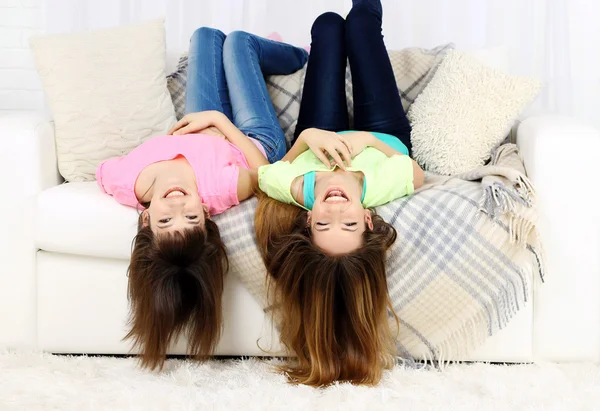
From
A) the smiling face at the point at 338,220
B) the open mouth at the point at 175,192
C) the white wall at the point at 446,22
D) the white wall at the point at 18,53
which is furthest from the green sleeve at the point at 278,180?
the white wall at the point at 18,53

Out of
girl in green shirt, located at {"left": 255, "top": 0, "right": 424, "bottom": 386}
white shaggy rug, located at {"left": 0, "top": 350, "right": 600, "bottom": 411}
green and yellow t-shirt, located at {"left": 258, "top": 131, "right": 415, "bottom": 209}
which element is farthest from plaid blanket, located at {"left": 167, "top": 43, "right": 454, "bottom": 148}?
white shaggy rug, located at {"left": 0, "top": 350, "right": 600, "bottom": 411}

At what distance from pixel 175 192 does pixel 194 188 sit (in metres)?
0.07

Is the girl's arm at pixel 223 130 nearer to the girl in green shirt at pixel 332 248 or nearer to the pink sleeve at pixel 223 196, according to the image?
the girl in green shirt at pixel 332 248

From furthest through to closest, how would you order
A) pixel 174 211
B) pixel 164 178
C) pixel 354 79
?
1. pixel 354 79
2. pixel 164 178
3. pixel 174 211

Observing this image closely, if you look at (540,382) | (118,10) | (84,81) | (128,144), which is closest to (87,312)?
(128,144)

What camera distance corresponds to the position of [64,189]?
1.88 m

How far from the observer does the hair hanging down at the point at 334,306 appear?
1.61 metres

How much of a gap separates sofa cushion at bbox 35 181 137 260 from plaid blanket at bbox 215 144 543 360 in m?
0.25

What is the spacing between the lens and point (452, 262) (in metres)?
1.68

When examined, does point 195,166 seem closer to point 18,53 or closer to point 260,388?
point 260,388

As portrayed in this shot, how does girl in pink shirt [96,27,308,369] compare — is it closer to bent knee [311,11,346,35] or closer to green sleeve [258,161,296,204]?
green sleeve [258,161,296,204]

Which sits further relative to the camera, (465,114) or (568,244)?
(465,114)

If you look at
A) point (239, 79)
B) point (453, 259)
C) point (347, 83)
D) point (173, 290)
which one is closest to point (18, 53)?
point (239, 79)

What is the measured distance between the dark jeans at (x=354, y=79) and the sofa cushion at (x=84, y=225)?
73 centimetres
